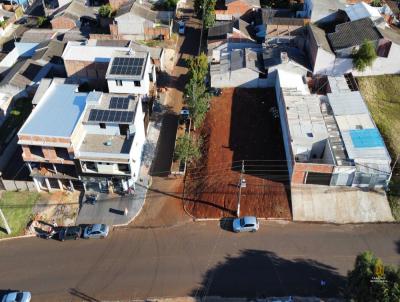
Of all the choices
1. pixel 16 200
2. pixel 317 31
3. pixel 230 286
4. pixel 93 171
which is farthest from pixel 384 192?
pixel 16 200

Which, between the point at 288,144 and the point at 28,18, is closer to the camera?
the point at 288,144

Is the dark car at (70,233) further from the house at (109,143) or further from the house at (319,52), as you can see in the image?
the house at (319,52)

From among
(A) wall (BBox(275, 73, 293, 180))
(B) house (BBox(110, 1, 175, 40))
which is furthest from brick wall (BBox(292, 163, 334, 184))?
(B) house (BBox(110, 1, 175, 40))

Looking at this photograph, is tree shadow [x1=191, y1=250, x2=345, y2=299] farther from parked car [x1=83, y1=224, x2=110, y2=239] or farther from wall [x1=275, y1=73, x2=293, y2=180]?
parked car [x1=83, y1=224, x2=110, y2=239]

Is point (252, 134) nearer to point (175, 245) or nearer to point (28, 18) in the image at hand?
point (175, 245)

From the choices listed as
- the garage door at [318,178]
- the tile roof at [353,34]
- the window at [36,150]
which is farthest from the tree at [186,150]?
the tile roof at [353,34]

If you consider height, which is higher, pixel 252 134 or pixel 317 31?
pixel 317 31

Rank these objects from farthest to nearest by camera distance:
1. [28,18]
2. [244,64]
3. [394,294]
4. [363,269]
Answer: [28,18] → [244,64] → [363,269] → [394,294]

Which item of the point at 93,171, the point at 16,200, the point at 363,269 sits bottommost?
the point at 16,200
